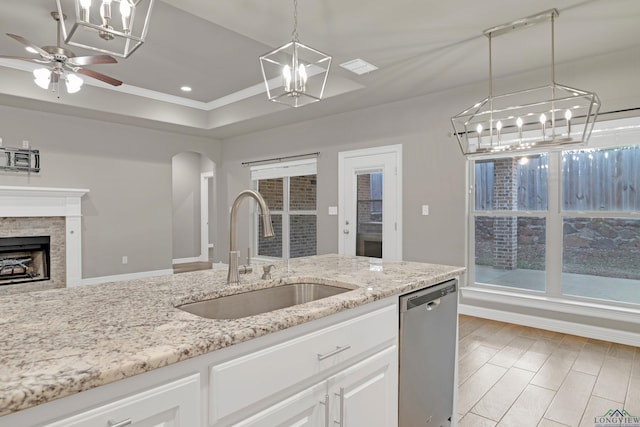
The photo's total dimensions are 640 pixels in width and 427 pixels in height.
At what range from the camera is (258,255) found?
6.86m

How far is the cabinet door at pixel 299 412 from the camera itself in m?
1.03

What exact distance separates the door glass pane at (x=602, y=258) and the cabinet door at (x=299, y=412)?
349cm

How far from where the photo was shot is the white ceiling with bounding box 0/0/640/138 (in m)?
2.64

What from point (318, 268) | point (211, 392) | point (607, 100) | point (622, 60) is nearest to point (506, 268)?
point (607, 100)

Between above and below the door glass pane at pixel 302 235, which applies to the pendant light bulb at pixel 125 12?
above

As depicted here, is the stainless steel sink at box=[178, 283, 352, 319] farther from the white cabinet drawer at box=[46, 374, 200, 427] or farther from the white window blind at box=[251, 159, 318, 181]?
the white window blind at box=[251, 159, 318, 181]

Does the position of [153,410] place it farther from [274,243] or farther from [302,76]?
[274,243]

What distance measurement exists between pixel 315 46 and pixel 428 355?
263cm

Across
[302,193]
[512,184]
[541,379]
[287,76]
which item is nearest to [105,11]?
[287,76]

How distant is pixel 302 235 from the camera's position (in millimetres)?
6156

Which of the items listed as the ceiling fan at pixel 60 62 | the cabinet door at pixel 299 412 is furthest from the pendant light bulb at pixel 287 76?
the ceiling fan at pixel 60 62

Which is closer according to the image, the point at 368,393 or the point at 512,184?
the point at 368,393

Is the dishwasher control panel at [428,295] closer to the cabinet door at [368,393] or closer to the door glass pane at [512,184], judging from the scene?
the cabinet door at [368,393]

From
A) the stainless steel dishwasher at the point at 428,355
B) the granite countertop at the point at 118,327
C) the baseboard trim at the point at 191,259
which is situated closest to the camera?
the granite countertop at the point at 118,327
